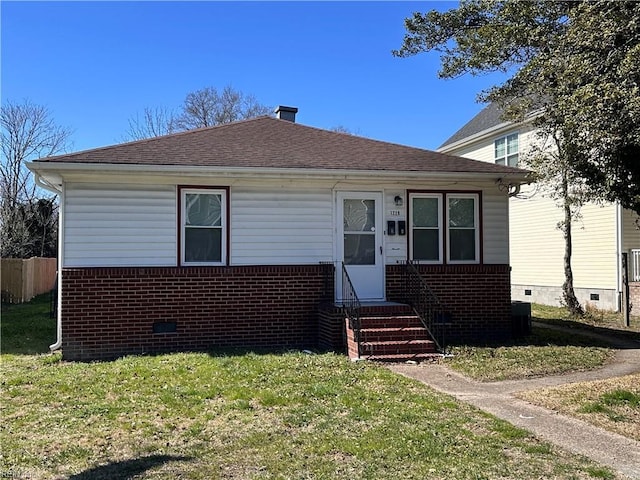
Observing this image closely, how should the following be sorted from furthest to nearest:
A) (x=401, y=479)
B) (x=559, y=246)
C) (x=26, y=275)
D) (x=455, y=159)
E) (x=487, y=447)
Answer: (x=26, y=275), (x=559, y=246), (x=455, y=159), (x=487, y=447), (x=401, y=479)

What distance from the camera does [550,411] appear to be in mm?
6230

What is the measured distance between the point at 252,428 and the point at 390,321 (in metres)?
4.47

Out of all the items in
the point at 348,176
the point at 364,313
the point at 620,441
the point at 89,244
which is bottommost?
the point at 620,441

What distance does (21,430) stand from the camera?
219 inches

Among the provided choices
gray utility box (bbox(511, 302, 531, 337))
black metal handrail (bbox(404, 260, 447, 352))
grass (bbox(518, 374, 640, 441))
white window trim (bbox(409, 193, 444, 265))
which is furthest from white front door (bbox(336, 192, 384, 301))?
grass (bbox(518, 374, 640, 441))

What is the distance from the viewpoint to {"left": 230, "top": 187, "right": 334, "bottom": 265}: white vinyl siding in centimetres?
1025

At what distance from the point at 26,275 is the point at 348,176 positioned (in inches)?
561

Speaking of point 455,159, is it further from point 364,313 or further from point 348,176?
point 364,313

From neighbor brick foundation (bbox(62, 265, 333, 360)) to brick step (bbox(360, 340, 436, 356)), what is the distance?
1714 mm

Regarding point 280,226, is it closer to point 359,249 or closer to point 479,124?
point 359,249

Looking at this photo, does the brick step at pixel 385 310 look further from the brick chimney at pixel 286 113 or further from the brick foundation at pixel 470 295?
the brick chimney at pixel 286 113

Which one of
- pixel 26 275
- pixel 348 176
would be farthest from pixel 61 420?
pixel 26 275

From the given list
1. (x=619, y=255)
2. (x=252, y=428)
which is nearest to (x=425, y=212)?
(x=252, y=428)

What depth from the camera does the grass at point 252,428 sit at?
14.9ft
